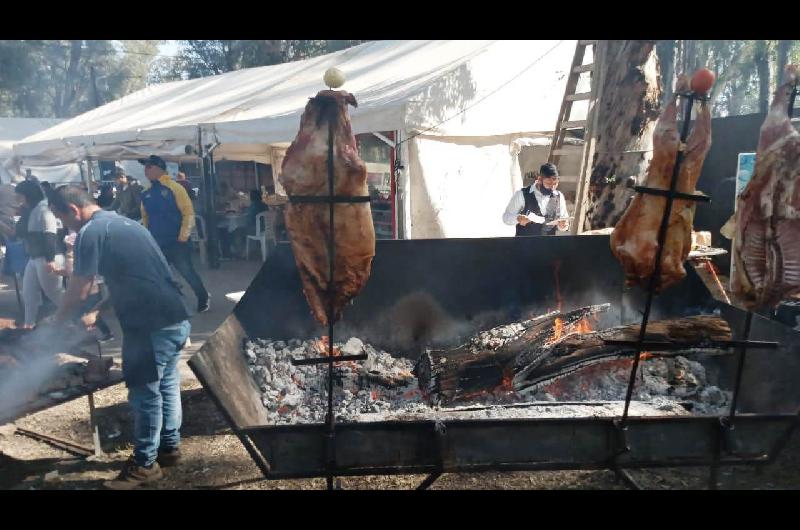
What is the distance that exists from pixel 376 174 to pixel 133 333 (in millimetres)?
6181

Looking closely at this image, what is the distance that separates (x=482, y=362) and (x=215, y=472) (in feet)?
7.01

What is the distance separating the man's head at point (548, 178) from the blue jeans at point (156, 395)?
4166 millimetres

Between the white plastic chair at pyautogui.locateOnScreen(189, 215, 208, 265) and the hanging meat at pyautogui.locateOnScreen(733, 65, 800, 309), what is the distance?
1106cm

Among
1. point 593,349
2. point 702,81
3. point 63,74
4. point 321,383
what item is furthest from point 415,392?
point 63,74

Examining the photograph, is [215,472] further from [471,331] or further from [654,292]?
[654,292]

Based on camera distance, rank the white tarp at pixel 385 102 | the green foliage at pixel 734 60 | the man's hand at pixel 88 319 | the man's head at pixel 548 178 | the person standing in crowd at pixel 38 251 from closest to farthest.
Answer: the man's hand at pixel 88 319
the man's head at pixel 548 178
the person standing in crowd at pixel 38 251
the white tarp at pixel 385 102
the green foliage at pixel 734 60

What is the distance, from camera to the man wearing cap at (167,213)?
691 centimetres

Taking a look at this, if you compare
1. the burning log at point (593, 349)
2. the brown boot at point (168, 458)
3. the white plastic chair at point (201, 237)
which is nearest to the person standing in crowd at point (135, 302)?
the brown boot at point (168, 458)

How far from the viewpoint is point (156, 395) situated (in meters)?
3.61

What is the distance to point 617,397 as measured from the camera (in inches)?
153

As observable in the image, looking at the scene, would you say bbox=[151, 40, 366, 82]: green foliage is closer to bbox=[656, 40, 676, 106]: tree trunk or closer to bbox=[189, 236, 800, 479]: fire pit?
bbox=[656, 40, 676, 106]: tree trunk

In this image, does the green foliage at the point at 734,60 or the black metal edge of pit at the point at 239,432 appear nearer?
the black metal edge of pit at the point at 239,432

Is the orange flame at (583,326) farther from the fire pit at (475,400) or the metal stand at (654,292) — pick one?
the metal stand at (654,292)

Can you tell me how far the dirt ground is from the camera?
354 cm
